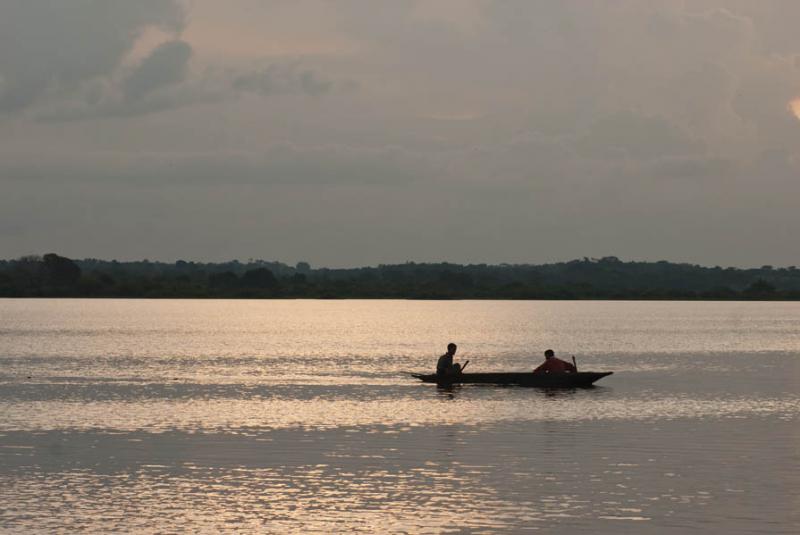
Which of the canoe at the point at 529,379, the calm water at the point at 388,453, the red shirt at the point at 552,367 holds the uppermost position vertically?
the red shirt at the point at 552,367

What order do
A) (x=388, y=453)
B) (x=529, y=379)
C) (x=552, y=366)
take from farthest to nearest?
(x=529, y=379)
(x=552, y=366)
(x=388, y=453)

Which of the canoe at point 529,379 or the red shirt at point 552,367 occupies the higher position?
the red shirt at point 552,367

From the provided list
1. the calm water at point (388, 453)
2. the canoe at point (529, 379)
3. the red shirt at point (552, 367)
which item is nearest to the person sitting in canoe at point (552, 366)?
the red shirt at point (552, 367)

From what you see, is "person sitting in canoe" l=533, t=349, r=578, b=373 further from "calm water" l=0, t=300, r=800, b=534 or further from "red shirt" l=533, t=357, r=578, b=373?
"calm water" l=0, t=300, r=800, b=534

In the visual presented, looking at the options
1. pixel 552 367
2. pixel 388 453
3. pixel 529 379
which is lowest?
pixel 388 453

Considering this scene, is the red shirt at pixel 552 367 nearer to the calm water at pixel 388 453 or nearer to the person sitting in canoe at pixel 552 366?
the person sitting in canoe at pixel 552 366

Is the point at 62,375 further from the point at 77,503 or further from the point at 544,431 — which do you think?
the point at 77,503

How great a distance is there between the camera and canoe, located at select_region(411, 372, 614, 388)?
5678 cm

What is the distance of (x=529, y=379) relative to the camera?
189 ft

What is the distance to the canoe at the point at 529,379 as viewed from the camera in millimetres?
56781

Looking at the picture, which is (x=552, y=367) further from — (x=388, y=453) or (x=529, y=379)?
(x=388, y=453)

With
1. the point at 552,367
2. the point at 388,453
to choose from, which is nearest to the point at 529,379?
the point at 552,367

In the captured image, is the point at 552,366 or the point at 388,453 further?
the point at 552,366

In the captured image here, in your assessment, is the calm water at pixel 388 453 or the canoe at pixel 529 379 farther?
the canoe at pixel 529 379
